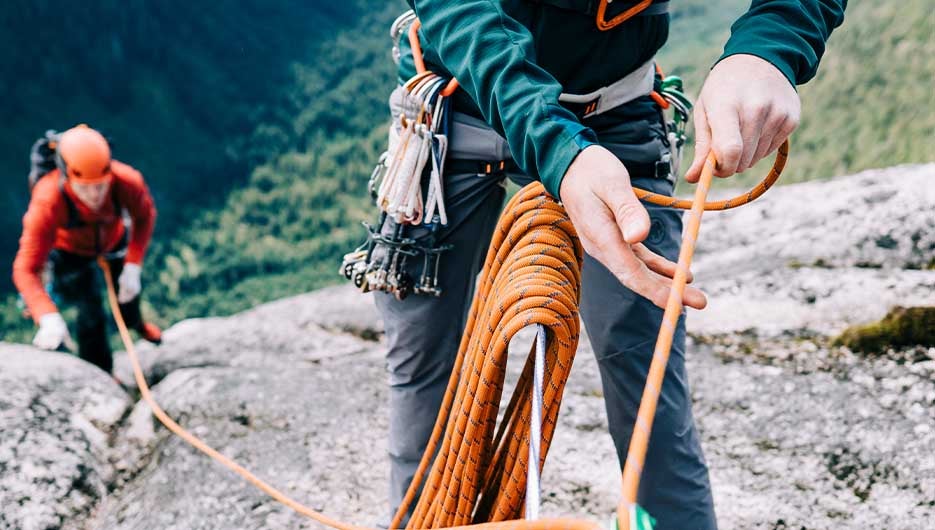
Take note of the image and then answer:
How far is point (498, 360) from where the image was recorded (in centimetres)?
133

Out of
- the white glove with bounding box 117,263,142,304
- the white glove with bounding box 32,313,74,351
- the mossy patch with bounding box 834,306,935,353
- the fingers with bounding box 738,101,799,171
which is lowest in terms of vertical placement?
the white glove with bounding box 32,313,74,351

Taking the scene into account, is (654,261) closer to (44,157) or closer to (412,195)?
(412,195)

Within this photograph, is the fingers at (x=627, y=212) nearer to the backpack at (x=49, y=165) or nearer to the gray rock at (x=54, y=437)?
the gray rock at (x=54, y=437)

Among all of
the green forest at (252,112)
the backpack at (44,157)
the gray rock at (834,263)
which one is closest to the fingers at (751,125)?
the gray rock at (834,263)

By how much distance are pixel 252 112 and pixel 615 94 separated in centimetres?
1540

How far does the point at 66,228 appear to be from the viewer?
13.6 feet

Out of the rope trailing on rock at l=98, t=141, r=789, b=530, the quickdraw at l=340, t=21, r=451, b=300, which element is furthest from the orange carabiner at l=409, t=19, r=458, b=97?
the rope trailing on rock at l=98, t=141, r=789, b=530

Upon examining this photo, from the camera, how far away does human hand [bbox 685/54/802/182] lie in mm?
1146

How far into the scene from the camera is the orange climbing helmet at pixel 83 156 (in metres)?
3.86

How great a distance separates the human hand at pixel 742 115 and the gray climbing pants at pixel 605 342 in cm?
49

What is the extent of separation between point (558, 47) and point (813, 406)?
68.2 inches

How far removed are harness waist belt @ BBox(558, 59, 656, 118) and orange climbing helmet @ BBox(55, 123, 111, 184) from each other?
2.97 m

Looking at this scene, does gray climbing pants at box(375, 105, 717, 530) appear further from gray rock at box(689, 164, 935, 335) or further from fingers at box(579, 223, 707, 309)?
gray rock at box(689, 164, 935, 335)

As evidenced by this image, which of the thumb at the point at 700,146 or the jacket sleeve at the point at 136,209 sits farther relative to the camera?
the jacket sleeve at the point at 136,209
